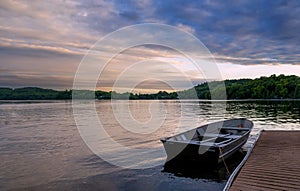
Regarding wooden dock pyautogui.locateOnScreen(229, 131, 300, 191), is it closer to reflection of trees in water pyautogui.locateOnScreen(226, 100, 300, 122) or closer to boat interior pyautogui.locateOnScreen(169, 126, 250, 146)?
boat interior pyautogui.locateOnScreen(169, 126, 250, 146)

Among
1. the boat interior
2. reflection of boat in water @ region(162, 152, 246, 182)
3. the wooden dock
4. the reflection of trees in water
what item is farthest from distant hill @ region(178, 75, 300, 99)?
reflection of boat in water @ region(162, 152, 246, 182)

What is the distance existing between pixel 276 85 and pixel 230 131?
12758 centimetres

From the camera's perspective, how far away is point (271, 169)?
7.40 metres

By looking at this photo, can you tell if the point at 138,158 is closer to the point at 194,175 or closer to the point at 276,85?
the point at 194,175

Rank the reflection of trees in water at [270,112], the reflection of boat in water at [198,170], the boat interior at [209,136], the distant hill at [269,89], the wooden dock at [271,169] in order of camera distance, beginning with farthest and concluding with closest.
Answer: the distant hill at [269,89] < the reflection of trees in water at [270,112] < the boat interior at [209,136] < the reflection of boat in water at [198,170] < the wooden dock at [271,169]

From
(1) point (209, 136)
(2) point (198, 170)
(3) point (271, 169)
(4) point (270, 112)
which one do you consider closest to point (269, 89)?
(4) point (270, 112)

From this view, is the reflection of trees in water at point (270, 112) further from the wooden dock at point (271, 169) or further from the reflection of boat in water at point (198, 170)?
the reflection of boat in water at point (198, 170)

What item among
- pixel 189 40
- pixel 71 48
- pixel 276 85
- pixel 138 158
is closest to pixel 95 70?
pixel 71 48

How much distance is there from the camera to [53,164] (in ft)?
38.4

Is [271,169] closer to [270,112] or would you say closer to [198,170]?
[198,170]

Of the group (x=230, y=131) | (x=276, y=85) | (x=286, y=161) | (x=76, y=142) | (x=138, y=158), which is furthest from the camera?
(x=276, y=85)

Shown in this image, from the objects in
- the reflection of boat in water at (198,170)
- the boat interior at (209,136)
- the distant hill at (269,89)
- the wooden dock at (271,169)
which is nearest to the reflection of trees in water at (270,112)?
the boat interior at (209,136)

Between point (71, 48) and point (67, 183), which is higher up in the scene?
point (71, 48)

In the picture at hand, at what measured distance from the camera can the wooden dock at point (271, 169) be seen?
6051 mm
